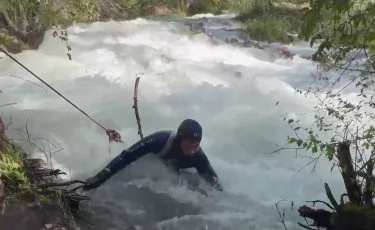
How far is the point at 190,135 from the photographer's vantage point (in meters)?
4.52

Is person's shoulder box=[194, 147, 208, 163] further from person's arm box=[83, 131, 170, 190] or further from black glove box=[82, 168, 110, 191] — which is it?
black glove box=[82, 168, 110, 191]

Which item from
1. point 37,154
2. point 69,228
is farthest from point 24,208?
point 37,154

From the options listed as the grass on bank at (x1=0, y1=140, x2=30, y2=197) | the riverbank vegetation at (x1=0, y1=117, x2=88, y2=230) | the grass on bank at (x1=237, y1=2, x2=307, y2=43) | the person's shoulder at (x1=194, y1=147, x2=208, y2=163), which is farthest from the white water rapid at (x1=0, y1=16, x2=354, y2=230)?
the grass on bank at (x1=237, y1=2, x2=307, y2=43)

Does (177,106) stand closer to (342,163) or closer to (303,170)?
(303,170)

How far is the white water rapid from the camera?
4.75m

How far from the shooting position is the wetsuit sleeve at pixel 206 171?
4.82 m

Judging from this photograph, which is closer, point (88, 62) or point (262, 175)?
point (262, 175)

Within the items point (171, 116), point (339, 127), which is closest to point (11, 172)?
point (339, 127)

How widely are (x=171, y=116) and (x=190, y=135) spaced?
2.77m

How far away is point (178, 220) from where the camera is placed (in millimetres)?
4504

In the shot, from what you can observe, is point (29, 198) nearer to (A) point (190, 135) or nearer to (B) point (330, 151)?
(A) point (190, 135)

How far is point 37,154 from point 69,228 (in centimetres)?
201

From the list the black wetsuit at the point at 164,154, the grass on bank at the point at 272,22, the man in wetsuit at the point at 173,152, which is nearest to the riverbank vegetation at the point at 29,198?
the man in wetsuit at the point at 173,152

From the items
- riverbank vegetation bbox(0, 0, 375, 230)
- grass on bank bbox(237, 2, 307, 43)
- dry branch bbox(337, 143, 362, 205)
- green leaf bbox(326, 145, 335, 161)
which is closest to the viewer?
riverbank vegetation bbox(0, 0, 375, 230)
